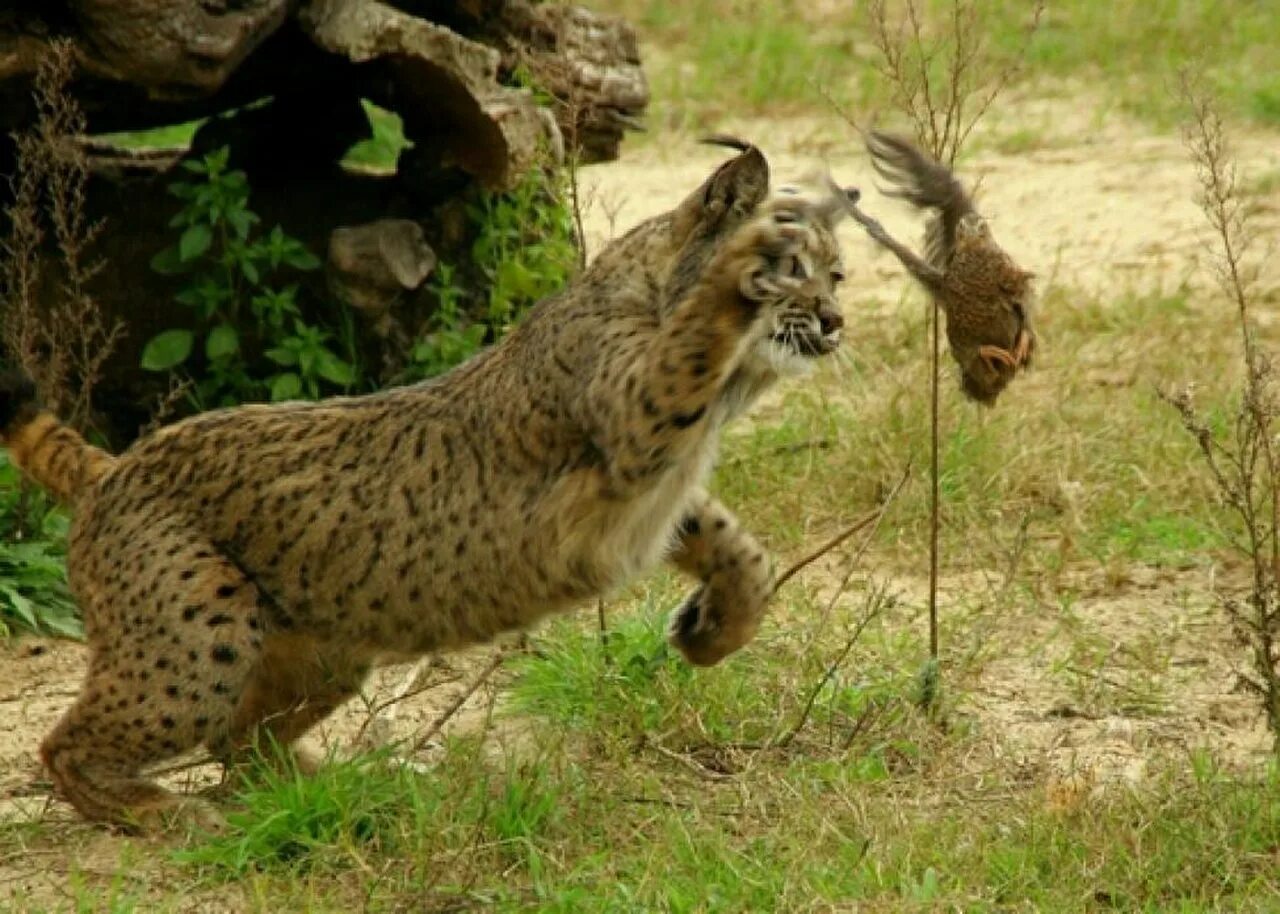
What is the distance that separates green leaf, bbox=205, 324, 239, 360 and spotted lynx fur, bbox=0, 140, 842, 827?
7.30 ft

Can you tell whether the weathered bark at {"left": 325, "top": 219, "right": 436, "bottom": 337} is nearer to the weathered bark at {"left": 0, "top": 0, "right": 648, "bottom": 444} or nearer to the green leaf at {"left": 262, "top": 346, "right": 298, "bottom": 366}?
the weathered bark at {"left": 0, "top": 0, "right": 648, "bottom": 444}

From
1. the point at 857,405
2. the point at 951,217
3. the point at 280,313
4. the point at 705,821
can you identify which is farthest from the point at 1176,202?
the point at 705,821

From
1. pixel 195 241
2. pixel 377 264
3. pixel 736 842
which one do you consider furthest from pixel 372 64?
pixel 736 842

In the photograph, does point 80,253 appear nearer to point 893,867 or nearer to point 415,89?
point 415,89

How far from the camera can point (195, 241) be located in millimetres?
8805

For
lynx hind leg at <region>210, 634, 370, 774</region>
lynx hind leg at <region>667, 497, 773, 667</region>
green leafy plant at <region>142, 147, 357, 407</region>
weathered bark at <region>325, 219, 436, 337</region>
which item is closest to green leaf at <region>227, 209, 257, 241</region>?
green leafy plant at <region>142, 147, 357, 407</region>

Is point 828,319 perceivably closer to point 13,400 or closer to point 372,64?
point 13,400

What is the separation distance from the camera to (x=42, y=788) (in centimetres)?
657

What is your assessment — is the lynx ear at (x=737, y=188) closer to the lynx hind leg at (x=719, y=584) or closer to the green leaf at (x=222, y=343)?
the lynx hind leg at (x=719, y=584)

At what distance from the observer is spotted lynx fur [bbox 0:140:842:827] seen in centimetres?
606

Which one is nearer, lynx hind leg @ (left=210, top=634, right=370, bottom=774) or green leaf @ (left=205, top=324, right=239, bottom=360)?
lynx hind leg @ (left=210, top=634, right=370, bottom=774)

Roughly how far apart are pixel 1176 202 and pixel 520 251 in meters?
3.89

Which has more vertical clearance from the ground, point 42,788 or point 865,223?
point 865,223

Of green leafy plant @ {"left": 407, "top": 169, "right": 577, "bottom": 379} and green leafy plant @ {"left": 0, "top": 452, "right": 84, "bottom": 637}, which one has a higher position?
green leafy plant @ {"left": 407, "top": 169, "right": 577, "bottom": 379}
